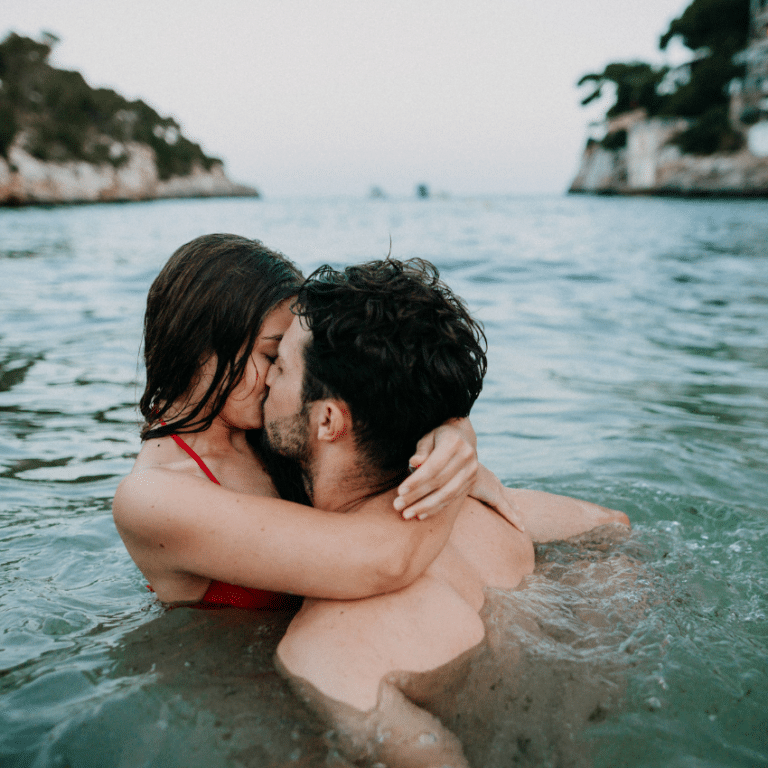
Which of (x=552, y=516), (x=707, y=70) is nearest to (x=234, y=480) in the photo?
(x=552, y=516)

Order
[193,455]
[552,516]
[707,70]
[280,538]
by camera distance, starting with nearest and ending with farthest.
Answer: [280,538]
[193,455]
[552,516]
[707,70]

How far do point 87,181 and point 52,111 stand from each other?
283 inches

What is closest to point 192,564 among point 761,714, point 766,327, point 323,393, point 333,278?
point 323,393

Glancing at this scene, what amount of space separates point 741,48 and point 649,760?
68.4 metres

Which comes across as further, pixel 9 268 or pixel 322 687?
pixel 9 268

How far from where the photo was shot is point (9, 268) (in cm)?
1354

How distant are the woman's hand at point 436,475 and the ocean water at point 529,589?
590mm

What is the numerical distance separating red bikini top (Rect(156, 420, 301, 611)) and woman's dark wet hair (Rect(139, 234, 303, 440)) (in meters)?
0.16

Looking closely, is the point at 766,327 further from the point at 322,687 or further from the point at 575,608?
the point at 322,687

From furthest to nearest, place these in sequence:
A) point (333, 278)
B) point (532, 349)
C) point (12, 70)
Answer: point (12, 70)
point (532, 349)
point (333, 278)

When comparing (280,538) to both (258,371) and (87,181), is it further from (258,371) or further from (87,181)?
(87,181)

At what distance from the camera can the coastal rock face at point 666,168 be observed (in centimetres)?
4891

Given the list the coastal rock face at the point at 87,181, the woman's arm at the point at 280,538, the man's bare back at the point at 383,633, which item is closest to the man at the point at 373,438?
the man's bare back at the point at 383,633

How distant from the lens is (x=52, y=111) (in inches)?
2557
